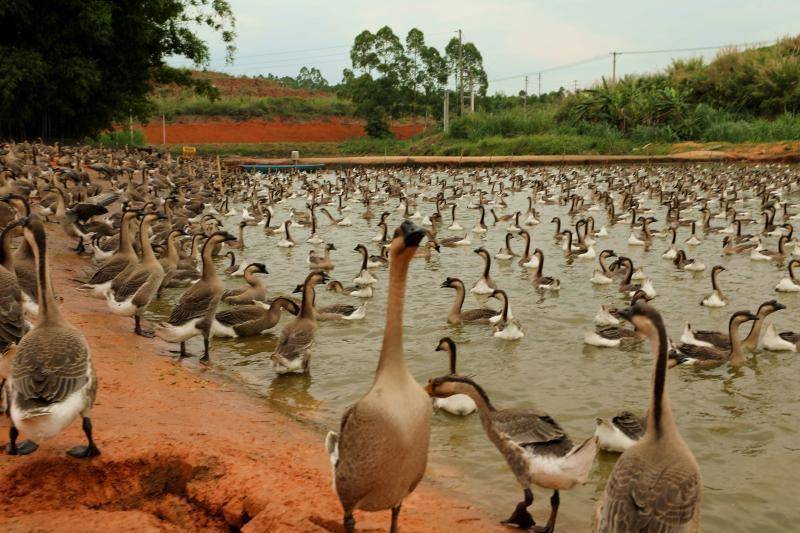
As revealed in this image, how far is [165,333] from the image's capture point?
1034cm

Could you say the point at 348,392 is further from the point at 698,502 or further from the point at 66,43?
the point at 66,43

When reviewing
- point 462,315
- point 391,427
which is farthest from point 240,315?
point 391,427

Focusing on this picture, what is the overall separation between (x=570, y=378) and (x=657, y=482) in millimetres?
5897

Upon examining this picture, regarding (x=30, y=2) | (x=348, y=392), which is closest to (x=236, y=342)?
(x=348, y=392)

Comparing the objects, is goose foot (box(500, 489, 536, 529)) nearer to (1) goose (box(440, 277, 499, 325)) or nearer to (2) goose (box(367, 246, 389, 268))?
(1) goose (box(440, 277, 499, 325))

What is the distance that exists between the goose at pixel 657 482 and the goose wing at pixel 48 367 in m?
3.90

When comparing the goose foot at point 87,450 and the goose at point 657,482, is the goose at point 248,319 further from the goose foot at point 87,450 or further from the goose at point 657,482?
the goose at point 657,482

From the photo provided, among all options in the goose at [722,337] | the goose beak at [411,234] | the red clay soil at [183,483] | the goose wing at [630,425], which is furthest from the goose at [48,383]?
the goose at [722,337]

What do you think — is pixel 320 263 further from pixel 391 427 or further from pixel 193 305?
pixel 391 427

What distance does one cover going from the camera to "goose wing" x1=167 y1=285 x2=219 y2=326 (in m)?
10.3

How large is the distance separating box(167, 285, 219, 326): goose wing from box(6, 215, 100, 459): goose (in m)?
4.27

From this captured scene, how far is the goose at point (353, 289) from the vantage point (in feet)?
50.2

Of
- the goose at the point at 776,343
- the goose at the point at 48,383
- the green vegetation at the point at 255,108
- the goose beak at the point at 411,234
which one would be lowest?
the goose at the point at 776,343

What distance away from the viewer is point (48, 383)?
5289 millimetres
